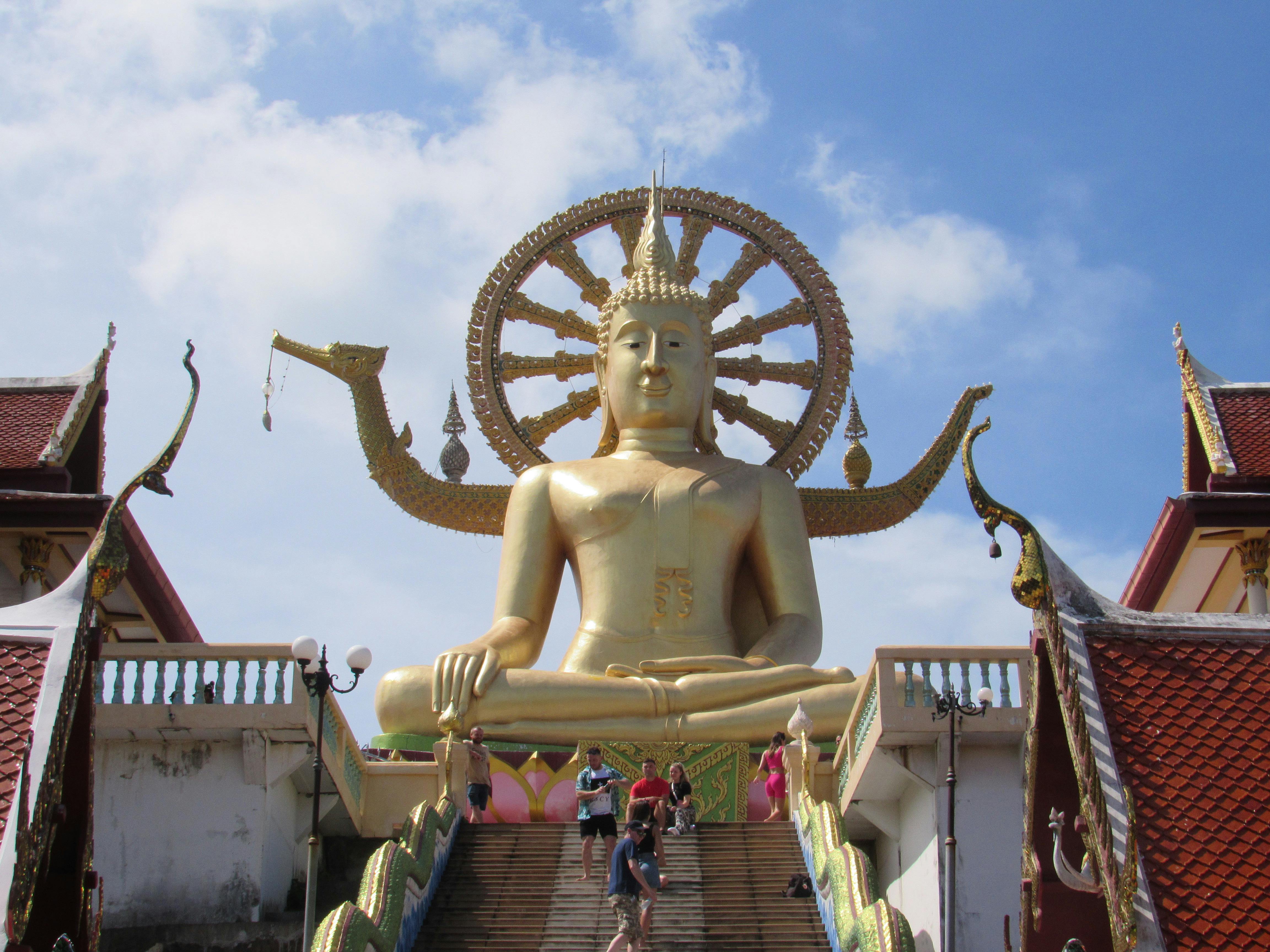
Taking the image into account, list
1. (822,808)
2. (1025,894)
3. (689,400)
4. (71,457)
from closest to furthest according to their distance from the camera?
(1025,894), (822,808), (71,457), (689,400)

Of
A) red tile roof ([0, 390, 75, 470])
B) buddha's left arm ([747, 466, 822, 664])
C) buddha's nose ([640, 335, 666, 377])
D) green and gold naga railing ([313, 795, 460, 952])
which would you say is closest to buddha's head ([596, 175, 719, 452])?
buddha's nose ([640, 335, 666, 377])

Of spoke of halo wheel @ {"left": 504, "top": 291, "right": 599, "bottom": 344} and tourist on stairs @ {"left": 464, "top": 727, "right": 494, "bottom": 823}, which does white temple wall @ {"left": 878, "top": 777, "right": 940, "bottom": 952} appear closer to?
tourist on stairs @ {"left": 464, "top": 727, "right": 494, "bottom": 823}

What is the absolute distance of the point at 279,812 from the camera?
16.2 m

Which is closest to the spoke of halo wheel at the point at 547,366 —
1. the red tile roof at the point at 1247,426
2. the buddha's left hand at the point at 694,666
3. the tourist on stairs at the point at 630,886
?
the buddha's left hand at the point at 694,666

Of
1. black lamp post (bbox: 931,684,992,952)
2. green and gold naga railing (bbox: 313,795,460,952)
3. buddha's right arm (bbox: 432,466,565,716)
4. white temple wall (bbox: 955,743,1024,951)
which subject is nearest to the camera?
green and gold naga railing (bbox: 313,795,460,952)

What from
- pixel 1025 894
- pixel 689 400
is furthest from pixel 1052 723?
pixel 689 400

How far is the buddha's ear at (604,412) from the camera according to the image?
22125mm

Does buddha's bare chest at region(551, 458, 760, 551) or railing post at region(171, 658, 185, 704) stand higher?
buddha's bare chest at region(551, 458, 760, 551)

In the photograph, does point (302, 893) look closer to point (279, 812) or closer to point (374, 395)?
point (279, 812)

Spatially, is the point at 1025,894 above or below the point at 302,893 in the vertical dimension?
below

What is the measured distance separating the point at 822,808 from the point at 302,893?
16.1ft

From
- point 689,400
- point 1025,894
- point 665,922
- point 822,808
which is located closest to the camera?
point 1025,894

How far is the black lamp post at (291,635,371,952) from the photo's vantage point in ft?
44.0

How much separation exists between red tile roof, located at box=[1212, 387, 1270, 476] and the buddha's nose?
236 inches
